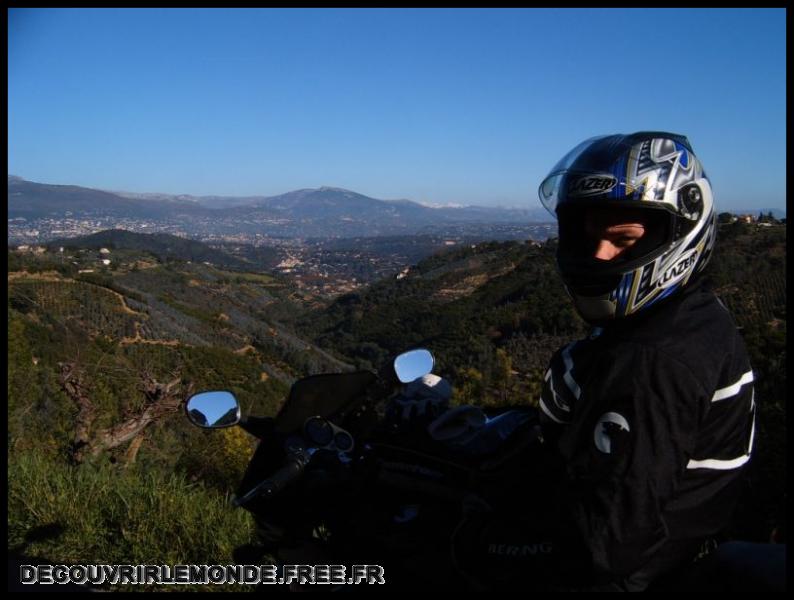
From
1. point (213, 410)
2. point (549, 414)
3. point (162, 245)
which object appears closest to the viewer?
point (549, 414)

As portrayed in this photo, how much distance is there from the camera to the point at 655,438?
1.60 metres

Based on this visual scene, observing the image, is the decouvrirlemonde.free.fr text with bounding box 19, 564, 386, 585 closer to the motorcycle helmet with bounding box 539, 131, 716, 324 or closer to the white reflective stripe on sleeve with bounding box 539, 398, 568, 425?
the white reflective stripe on sleeve with bounding box 539, 398, 568, 425

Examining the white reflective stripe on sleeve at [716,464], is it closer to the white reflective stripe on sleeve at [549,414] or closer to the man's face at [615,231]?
the white reflective stripe on sleeve at [549,414]

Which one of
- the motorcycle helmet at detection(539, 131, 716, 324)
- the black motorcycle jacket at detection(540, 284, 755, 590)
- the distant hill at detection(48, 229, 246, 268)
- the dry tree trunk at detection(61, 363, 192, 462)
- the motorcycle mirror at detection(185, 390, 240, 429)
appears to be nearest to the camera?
the black motorcycle jacket at detection(540, 284, 755, 590)

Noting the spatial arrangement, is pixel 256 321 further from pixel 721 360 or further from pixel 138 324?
pixel 721 360

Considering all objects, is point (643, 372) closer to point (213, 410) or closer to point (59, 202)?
point (213, 410)

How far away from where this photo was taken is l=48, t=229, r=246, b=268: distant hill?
112 meters

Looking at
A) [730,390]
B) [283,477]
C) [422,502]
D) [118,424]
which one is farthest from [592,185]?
[118,424]

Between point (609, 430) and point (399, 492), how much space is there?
70cm

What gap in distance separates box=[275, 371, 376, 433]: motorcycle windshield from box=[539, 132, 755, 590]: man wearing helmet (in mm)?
750

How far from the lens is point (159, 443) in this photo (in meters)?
7.57

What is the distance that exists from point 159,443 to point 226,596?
5.12 meters

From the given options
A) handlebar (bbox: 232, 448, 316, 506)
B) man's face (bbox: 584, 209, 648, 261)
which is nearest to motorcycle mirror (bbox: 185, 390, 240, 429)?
handlebar (bbox: 232, 448, 316, 506)

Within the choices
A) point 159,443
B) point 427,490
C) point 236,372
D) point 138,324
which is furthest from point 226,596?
point 138,324
